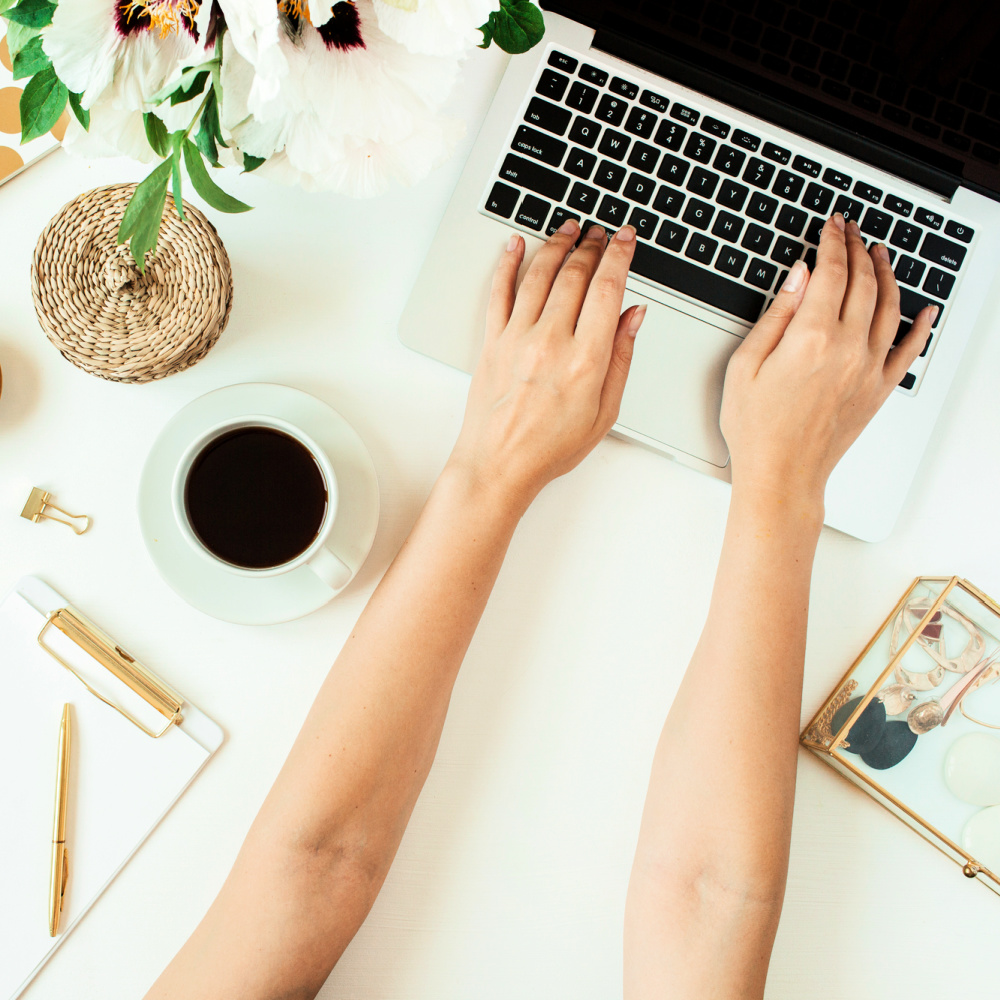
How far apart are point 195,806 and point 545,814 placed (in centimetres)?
30

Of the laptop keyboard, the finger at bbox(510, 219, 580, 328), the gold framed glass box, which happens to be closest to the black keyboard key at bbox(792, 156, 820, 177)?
the laptop keyboard

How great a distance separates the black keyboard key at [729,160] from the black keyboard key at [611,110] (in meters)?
0.09

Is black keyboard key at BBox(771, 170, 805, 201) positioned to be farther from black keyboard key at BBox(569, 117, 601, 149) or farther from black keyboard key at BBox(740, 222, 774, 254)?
black keyboard key at BBox(569, 117, 601, 149)

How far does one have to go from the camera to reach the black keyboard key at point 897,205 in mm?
672

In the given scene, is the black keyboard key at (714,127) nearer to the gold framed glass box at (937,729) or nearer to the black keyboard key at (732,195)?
the black keyboard key at (732,195)

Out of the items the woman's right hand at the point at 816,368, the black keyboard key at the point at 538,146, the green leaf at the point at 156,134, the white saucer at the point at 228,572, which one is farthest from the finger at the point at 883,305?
the green leaf at the point at 156,134

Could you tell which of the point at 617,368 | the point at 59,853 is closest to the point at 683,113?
the point at 617,368

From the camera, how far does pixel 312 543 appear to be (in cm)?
57

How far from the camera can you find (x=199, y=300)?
58 cm

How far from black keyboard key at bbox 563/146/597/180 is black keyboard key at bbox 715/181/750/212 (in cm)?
12

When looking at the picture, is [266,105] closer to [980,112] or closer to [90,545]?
[90,545]

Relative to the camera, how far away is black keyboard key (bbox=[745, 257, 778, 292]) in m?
0.66

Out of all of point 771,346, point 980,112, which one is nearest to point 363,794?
point 771,346

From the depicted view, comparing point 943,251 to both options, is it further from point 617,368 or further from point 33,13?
point 33,13
